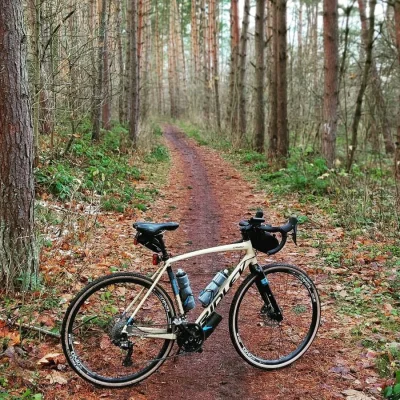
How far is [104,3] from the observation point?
1315cm

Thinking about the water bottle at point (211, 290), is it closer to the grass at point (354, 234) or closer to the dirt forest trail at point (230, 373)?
the dirt forest trail at point (230, 373)

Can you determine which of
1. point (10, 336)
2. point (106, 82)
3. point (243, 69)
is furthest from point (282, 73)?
point (10, 336)

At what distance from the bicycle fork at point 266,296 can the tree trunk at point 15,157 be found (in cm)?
238

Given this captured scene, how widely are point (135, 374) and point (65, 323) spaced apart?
745mm

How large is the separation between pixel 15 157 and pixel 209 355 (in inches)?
105

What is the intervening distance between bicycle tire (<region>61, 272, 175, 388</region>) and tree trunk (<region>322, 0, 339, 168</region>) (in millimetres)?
8218

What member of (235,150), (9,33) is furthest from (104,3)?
(9,33)

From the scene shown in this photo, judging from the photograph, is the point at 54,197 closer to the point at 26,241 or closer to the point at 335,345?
the point at 26,241

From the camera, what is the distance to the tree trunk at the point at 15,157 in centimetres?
436

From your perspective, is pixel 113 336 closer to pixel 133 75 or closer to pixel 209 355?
pixel 209 355

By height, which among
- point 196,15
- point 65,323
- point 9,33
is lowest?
point 65,323

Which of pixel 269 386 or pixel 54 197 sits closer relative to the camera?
pixel 269 386

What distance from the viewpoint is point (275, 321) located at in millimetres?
4273

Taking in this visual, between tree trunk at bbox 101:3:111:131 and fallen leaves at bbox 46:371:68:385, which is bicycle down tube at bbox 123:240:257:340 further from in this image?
tree trunk at bbox 101:3:111:131
